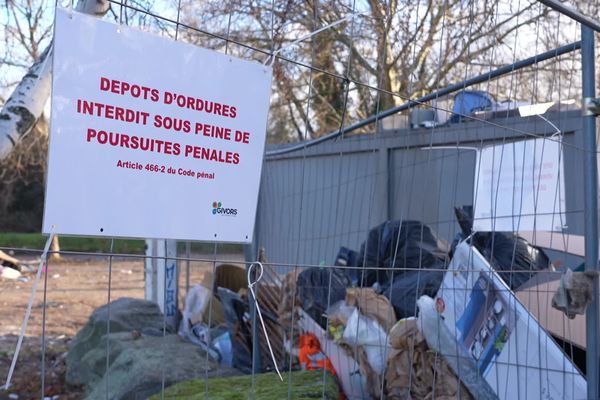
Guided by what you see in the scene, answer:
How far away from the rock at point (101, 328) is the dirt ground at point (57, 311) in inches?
7.1

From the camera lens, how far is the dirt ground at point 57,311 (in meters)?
6.96

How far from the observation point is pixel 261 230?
20.8 feet

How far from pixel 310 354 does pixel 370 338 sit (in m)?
0.69

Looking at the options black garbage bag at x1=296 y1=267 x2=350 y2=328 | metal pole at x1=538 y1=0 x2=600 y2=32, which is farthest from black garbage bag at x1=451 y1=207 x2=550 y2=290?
metal pole at x1=538 y1=0 x2=600 y2=32

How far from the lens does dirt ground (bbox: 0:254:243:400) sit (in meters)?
6.96

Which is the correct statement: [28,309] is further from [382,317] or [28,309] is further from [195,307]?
[195,307]

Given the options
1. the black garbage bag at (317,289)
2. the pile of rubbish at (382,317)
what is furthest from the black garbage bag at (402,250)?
the black garbage bag at (317,289)

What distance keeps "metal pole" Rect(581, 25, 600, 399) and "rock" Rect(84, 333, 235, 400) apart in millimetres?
2321

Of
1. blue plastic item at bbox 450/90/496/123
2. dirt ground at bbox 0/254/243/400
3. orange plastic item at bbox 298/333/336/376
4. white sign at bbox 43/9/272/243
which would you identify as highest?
blue plastic item at bbox 450/90/496/123

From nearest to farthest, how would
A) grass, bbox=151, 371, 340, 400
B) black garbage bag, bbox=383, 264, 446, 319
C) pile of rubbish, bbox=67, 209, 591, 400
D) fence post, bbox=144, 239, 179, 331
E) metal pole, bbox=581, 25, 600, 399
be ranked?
metal pole, bbox=581, 25, 600, 399
pile of rubbish, bbox=67, 209, 591, 400
grass, bbox=151, 371, 340, 400
black garbage bag, bbox=383, 264, 446, 319
fence post, bbox=144, 239, 179, 331

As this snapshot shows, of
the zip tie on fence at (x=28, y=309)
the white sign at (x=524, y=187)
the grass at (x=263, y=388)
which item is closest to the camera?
the zip tie on fence at (x=28, y=309)

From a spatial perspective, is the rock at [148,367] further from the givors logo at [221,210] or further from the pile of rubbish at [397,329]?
the givors logo at [221,210]

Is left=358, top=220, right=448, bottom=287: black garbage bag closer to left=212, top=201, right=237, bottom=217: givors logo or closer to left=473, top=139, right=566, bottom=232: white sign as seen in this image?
left=473, top=139, right=566, bottom=232: white sign

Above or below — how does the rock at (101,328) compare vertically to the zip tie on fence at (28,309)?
below
